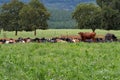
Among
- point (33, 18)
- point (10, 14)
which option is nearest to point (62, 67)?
point (33, 18)

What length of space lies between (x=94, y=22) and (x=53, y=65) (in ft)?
241

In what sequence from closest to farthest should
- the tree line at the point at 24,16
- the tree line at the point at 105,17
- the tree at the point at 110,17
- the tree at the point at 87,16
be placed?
the tree at the point at 110,17 → the tree line at the point at 105,17 → the tree at the point at 87,16 → the tree line at the point at 24,16

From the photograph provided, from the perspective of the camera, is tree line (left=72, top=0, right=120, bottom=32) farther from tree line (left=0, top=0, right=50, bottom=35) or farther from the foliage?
the foliage

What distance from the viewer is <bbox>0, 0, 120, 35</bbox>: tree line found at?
82438mm

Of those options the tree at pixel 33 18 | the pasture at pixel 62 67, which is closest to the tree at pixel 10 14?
the tree at pixel 33 18

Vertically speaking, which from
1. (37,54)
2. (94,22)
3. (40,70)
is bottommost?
(94,22)

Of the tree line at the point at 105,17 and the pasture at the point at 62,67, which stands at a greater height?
the pasture at the point at 62,67

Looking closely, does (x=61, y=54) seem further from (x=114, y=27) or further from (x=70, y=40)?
(x=114, y=27)

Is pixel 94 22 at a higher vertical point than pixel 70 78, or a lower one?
lower

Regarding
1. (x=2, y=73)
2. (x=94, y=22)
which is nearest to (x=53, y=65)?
(x=2, y=73)

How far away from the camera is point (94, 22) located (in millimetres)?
88312

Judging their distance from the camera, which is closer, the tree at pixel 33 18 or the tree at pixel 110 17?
the tree at pixel 110 17

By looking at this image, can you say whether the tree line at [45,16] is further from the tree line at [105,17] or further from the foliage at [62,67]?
the foliage at [62,67]

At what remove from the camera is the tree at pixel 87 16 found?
8781 cm
